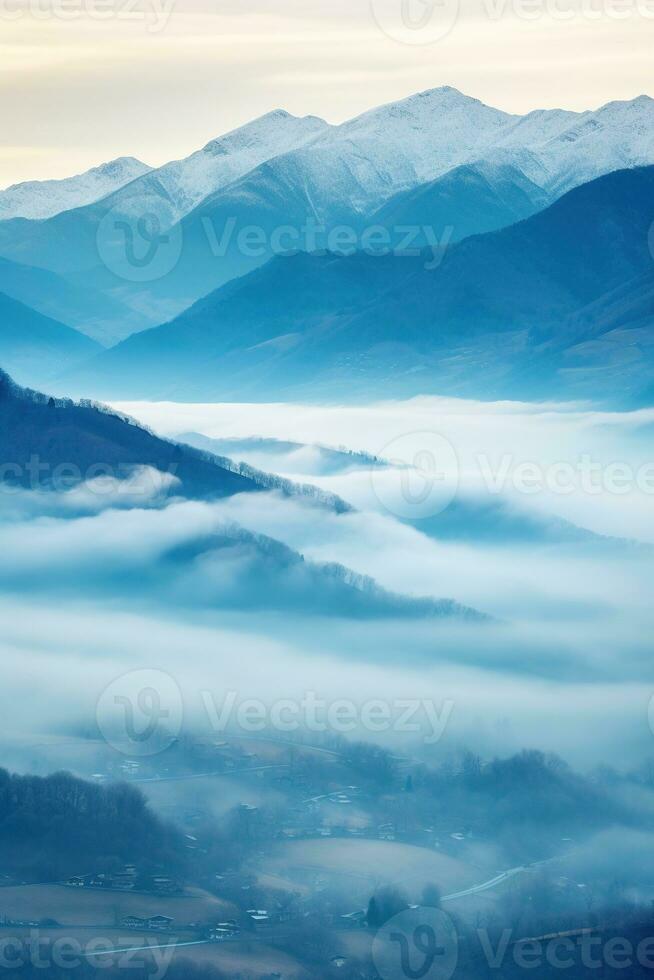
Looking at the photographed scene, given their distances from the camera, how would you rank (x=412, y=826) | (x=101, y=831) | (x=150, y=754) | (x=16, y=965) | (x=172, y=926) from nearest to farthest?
(x=16, y=965), (x=172, y=926), (x=101, y=831), (x=412, y=826), (x=150, y=754)

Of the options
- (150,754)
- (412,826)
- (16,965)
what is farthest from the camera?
(150,754)

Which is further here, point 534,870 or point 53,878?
point 534,870

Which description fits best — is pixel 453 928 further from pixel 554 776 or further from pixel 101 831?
pixel 554 776

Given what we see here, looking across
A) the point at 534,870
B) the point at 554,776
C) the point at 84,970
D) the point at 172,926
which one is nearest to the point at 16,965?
the point at 84,970

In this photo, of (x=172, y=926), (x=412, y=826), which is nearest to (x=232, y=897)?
(x=172, y=926)

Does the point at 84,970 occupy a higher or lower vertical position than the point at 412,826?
lower

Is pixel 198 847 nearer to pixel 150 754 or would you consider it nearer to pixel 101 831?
pixel 101 831
